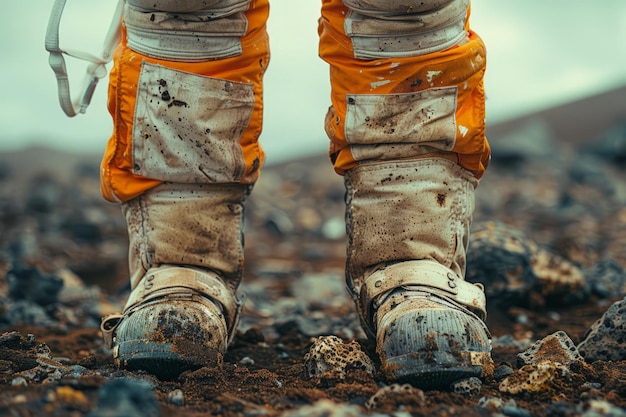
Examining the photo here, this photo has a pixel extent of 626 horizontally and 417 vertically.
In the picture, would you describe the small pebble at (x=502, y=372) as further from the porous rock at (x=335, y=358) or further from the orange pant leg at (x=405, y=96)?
the orange pant leg at (x=405, y=96)

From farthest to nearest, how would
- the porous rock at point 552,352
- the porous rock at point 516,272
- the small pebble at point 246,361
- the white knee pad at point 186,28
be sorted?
the porous rock at point 516,272 < the small pebble at point 246,361 < the white knee pad at point 186,28 < the porous rock at point 552,352

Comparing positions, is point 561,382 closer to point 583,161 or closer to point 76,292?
point 76,292

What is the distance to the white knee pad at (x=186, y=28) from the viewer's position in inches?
83.2

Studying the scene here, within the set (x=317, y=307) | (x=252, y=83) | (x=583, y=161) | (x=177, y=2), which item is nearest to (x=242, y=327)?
(x=317, y=307)

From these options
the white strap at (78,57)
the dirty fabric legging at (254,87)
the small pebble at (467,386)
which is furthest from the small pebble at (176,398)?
the white strap at (78,57)

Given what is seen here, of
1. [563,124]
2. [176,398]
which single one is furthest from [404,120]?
[563,124]

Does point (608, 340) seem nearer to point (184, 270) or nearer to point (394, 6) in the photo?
point (394, 6)

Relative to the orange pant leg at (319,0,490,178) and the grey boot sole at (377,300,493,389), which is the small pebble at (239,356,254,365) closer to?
the grey boot sole at (377,300,493,389)

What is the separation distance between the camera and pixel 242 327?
3.21 metres

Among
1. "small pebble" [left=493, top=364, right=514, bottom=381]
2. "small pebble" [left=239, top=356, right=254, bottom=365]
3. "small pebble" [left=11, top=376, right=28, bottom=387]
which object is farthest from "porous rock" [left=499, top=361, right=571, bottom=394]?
"small pebble" [left=11, top=376, right=28, bottom=387]

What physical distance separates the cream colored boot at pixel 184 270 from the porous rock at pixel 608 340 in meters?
1.03

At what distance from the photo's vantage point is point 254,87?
7.42ft

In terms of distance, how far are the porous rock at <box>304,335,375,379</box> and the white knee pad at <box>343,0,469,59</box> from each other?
76cm

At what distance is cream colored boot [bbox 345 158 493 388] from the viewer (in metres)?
2.05
